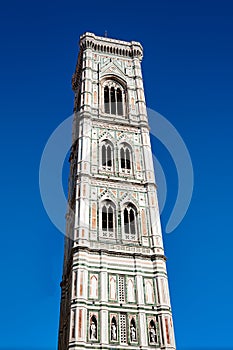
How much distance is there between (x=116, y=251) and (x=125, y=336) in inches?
160

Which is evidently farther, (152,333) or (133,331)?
(152,333)

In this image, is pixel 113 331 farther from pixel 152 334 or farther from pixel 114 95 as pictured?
pixel 114 95

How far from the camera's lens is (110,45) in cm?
3297

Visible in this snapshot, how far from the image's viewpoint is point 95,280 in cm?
1962

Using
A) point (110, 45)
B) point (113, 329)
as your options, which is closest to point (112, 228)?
point (113, 329)

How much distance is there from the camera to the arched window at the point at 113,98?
94.9 ft

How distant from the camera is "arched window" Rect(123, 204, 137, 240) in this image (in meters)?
22.0

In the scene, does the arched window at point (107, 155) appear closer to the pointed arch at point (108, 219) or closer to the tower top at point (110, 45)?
the pointed arch at point (108, 219)

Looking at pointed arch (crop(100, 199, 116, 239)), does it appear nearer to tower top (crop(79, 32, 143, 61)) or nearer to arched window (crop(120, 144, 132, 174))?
arched window (crop(120, 144, 132, 174))

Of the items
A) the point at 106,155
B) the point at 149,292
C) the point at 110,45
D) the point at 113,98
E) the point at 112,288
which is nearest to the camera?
the point at 112,288

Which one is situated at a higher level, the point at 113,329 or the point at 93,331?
the point at 113,329

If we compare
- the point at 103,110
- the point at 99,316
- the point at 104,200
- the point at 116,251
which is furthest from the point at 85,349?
the point at 103,110

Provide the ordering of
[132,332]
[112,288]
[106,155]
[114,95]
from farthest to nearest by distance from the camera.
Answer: [114,95] < [106,155] < [112,288] < [132,332]

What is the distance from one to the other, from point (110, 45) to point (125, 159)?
11635 mm
